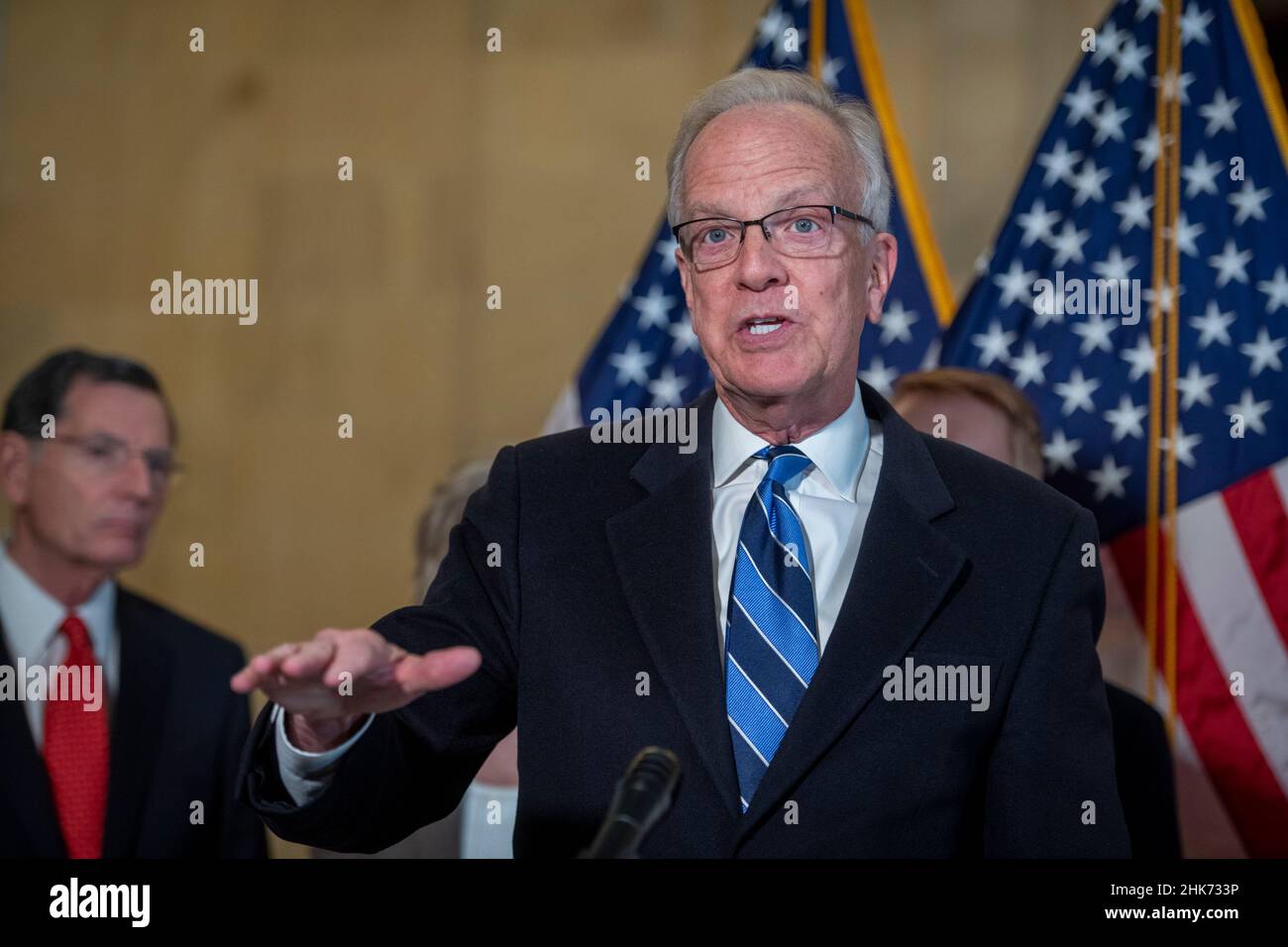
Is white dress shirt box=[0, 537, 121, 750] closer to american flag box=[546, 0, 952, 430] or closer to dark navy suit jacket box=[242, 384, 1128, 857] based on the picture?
american flag box=[546, 0, 952, 430]

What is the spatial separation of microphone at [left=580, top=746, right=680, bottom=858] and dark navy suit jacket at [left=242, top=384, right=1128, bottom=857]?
359mm

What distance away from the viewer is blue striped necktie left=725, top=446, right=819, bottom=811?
1.53m

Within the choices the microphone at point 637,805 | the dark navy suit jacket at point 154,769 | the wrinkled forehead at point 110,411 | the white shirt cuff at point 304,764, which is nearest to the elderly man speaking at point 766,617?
the white shirt cuff at point 304,764

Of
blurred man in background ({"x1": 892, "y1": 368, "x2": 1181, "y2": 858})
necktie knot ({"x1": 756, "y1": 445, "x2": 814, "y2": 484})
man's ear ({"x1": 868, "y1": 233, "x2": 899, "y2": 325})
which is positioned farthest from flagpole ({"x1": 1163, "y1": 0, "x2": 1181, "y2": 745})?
necktie knot ({"x1": 756, "y1": 445, "x2": 814, "y2": 484})

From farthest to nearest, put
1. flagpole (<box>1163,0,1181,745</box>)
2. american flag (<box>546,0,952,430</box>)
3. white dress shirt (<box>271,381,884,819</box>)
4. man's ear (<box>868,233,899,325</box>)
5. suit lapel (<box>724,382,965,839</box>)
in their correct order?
american flag (<box>546,0,952,430</box>), flagpole (<box>1163,0,1181,745</box>), man's ear (<box>868,233,899,325</box>), white dress shirt (<box>271,381,884,819</box>), suit lapel (<box>724,382,965,839</box>)

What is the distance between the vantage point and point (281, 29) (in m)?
4.06

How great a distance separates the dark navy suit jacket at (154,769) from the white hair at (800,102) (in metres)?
1.52

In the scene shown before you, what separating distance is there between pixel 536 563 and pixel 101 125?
10.0 feet

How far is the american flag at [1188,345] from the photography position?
325cm

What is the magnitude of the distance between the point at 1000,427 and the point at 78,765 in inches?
77.1

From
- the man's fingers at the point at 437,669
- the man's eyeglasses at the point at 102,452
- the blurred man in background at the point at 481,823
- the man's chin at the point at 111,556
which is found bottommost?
the blurred man in background at the point at 481,823

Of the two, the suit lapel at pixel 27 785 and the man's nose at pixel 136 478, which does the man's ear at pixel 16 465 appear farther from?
the suit lapel at pixel 27 785

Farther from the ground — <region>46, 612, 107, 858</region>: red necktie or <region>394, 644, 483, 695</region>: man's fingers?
<region>394, 644, 483, 695</region>: man's fingers

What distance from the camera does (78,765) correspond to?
282 centimetres
